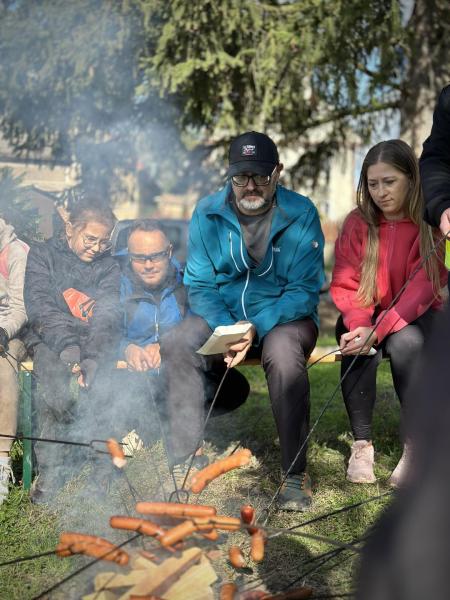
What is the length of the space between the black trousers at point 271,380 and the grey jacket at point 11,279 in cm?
79

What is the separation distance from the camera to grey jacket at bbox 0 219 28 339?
12.5 feet

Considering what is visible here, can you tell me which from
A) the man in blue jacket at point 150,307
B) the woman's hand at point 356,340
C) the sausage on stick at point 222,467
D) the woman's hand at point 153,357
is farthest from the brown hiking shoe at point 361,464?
the sausage on stick at point 222,467

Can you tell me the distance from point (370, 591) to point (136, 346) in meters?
2.76

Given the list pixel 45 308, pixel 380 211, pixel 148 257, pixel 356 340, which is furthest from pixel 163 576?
pixel 380 211

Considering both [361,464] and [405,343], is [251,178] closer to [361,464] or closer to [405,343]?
[405,343]

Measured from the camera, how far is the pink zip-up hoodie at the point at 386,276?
3.72 metres

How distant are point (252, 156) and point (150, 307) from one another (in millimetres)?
963

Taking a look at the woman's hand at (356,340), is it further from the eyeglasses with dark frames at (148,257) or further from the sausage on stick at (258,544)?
the sausage on stick at (258,544)

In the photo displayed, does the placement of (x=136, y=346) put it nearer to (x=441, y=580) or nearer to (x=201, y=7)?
(x=441, y=580)

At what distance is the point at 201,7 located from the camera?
793 cm

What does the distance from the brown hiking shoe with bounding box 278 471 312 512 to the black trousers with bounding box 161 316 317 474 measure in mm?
44

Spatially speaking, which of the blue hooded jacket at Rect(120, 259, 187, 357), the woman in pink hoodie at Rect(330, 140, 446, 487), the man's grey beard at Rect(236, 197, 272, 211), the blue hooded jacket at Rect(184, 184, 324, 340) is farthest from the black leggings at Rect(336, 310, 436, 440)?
the blue hooded jacket at Rect(120, 259, 187, 357)

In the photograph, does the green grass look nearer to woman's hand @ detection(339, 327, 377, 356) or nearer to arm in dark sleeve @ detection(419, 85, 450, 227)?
woman's hand @ detection(339, 327, 377, 356)

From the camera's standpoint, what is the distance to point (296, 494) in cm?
344
